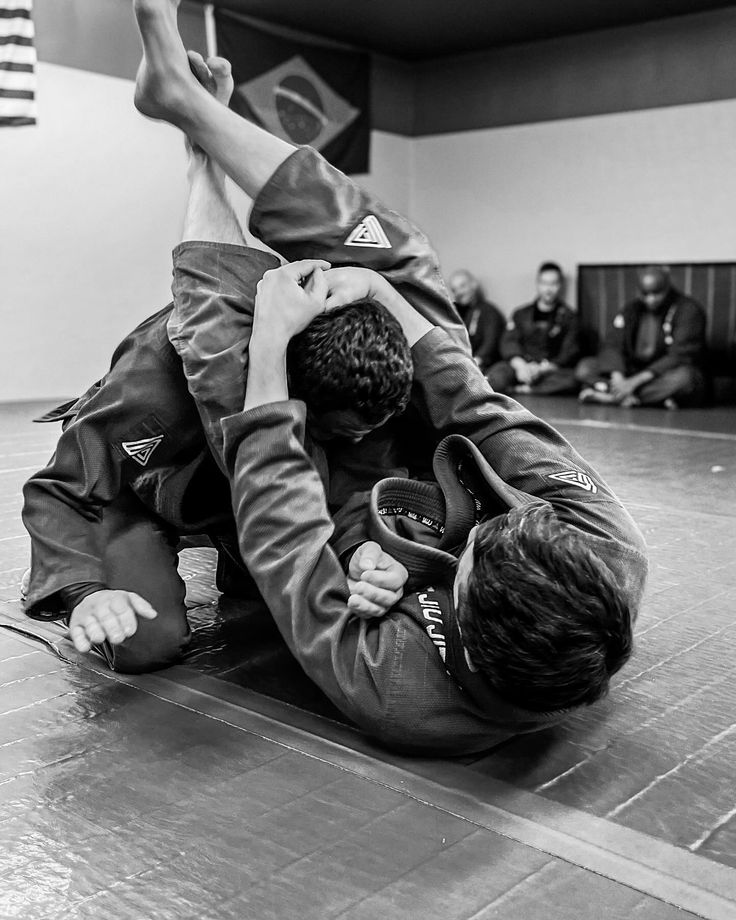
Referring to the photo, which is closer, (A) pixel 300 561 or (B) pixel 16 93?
(A) pixel 300 561

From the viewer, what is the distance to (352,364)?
1455 millimetres

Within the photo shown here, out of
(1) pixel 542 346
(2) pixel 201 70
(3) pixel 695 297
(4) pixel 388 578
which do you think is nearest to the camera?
(4) pixel 388 578

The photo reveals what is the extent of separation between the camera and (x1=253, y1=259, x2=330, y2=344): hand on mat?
1.49 meters

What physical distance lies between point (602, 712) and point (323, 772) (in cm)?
52

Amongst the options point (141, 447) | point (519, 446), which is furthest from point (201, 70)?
point (519, 446)

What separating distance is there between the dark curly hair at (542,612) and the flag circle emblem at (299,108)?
7390 mm

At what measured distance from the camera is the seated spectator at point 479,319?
27.6ft

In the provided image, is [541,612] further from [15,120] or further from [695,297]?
[695,297]

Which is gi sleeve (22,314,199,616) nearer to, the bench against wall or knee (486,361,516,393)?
knee (486,361,516,393)

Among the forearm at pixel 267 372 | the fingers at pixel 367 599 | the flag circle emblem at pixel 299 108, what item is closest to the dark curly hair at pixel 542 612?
the fingers at pixel 367 599

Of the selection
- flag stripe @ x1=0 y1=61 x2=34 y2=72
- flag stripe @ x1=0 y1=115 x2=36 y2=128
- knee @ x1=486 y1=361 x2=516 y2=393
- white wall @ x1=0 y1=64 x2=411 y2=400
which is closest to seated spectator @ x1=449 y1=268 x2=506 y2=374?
knee @ x1=486 y1=361 x2=516 y2=393

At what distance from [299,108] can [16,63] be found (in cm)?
262

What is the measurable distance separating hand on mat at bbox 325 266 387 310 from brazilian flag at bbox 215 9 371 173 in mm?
6539

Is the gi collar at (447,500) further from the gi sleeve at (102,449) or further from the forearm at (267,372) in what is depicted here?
the gi sleeve at (102,449)
